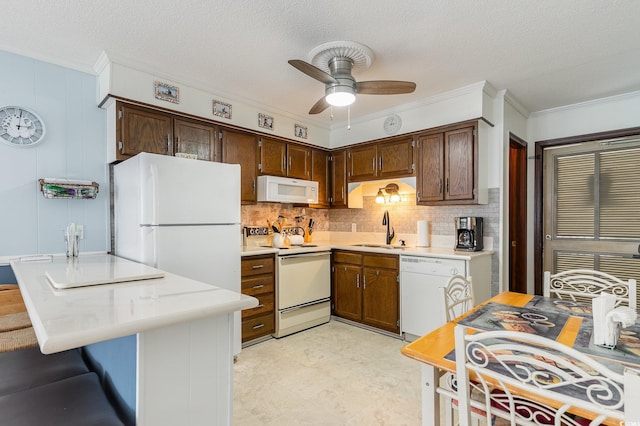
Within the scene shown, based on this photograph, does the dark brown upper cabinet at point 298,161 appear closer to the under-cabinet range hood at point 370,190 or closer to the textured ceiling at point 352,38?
the under-cabinet range hood at point 370,190

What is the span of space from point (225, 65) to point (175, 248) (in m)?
1.55

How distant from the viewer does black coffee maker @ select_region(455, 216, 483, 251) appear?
331 centimetres

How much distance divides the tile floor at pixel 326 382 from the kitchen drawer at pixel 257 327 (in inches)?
4.0

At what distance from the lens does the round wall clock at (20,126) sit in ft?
8.03

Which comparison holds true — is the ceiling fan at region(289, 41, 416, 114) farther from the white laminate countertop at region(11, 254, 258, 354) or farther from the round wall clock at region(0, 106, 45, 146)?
the round wall clock at region(0, 106, 45, 146)

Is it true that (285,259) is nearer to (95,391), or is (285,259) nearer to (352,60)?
(352,60)

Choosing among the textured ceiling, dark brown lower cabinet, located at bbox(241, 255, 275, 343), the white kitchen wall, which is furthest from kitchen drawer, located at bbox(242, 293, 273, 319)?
the textured ceiling

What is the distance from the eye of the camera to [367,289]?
3.62m

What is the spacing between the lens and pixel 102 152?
2867 mm

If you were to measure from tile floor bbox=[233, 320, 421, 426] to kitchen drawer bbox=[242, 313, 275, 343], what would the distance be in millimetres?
103

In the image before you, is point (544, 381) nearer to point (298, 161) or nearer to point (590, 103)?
point (298, 161)

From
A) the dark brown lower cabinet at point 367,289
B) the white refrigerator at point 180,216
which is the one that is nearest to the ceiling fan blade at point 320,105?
the white refrigerator at point 180,216

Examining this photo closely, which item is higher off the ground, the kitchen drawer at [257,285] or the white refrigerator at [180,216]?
the white refrigerator at [180,216]

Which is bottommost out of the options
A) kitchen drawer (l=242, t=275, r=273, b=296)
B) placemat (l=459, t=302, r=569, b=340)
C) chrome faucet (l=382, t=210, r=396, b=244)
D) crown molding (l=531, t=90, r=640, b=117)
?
kitchen drawer (l=242, t=275, r=273, b=296)
